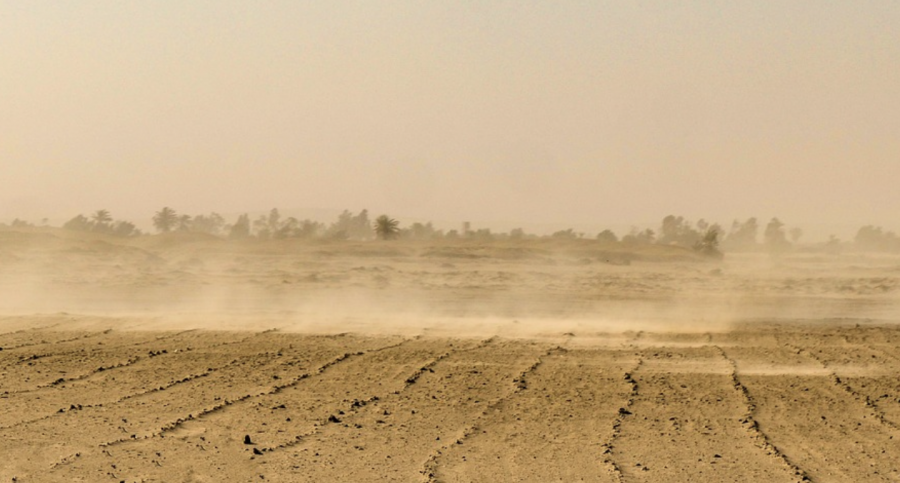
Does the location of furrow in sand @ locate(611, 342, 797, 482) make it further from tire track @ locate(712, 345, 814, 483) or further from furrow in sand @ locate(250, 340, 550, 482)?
furrow in sand @ locate(250, 340, 550, 482)

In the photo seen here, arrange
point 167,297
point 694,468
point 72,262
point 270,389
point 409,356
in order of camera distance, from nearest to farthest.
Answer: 1. point 694,468
2. point 270,389
3. point 409,356
4. point 167,297
5. point 72,262

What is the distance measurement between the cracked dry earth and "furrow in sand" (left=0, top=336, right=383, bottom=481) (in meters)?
0.03

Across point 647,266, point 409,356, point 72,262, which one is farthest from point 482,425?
point 647,266

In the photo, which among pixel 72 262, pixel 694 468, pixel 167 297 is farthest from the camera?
pixel 72 262

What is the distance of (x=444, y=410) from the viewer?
9148mm

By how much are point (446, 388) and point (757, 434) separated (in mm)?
3540

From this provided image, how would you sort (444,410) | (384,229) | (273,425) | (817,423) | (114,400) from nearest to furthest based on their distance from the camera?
1. (273,425)
2. (817,423)
3. (444,410)
4. (114,400)
5. (384,229)

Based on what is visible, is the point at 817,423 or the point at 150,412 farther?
the point at 150,412

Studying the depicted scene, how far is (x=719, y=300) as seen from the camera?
24.4 meters

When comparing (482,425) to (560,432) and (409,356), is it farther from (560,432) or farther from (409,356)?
(409,356)

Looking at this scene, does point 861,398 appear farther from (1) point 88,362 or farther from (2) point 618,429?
(1) point 88,362

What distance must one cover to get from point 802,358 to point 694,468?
6622 millimetres

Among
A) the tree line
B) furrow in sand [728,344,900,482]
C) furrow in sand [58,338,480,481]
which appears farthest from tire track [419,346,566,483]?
the tree line

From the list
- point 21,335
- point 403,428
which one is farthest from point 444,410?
point 21,335
